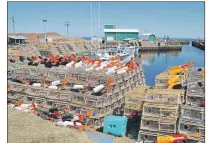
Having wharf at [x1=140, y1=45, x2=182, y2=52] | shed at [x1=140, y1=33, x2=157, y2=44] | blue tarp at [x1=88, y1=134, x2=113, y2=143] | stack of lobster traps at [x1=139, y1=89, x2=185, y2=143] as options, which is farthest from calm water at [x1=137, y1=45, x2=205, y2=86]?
blue tarp at [x1=88, y1=134, x2=113, y2=143]

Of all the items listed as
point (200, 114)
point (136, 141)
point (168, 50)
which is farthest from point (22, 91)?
point (168, 50)

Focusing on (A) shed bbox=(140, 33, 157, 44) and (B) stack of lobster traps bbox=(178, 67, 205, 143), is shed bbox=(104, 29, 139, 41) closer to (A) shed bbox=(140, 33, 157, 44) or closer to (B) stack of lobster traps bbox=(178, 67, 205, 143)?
(A) shed bbox=(140, 33, 157, 44)

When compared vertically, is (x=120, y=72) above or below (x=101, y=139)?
above

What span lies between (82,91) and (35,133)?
4.49 metres

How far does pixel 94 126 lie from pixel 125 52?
106 ft


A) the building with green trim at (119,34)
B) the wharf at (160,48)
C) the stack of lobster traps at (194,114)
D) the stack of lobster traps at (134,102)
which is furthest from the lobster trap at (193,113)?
the building with green trim at (119,34)

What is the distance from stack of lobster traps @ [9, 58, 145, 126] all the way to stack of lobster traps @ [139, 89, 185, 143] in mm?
2370

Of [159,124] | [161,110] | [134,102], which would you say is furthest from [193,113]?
[134,102]

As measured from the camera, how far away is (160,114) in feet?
32.4

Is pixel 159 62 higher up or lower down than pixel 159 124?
higher up

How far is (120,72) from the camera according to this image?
1452 cm

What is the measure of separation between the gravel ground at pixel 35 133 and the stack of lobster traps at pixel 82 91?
2087mm

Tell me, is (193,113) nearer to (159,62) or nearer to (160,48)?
(159,62)

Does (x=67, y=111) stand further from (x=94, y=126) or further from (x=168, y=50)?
(x=168, y=50)
